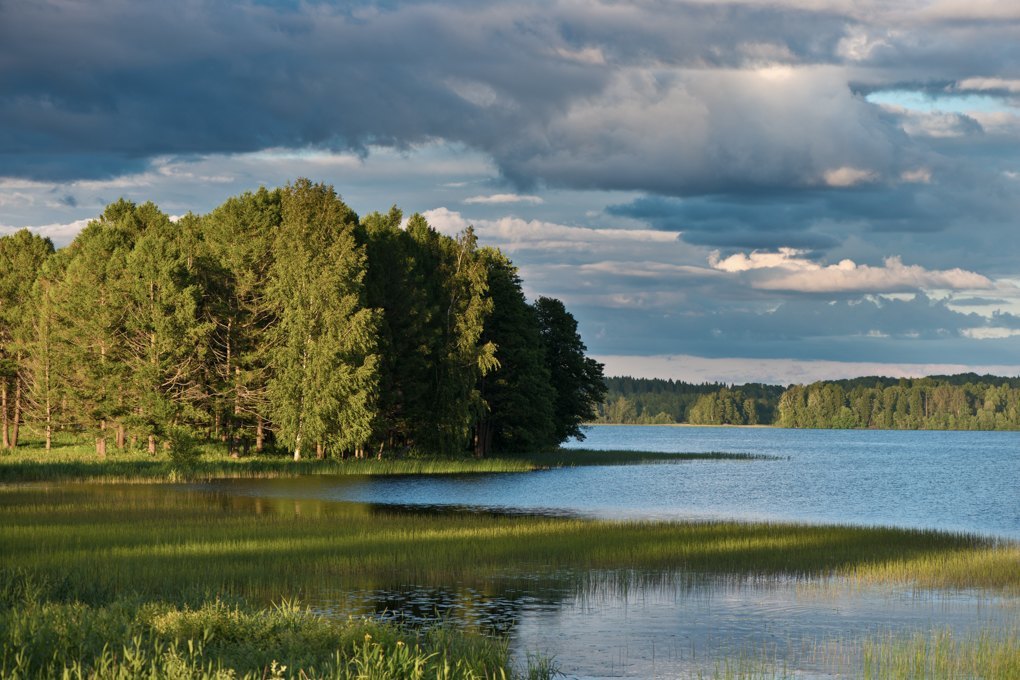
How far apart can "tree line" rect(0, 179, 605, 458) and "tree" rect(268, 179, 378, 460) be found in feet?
0.39

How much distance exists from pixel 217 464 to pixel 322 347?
10.3 meters

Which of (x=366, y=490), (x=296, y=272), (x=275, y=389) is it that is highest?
(x=296, y=272)

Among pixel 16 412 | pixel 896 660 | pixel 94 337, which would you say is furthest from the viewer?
pixel 16 412

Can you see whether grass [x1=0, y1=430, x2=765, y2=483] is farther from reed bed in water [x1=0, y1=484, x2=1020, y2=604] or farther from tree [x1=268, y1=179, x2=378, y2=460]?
reed bed in water [x1=0, y1=484, x2=1020, y2=604]

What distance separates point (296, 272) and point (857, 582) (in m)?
56.5

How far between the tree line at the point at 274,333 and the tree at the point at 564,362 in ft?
47.6

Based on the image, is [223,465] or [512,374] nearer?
[223,465]

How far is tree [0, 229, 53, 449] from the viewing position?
316 feet

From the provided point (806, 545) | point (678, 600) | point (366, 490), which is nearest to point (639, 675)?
point (678, 600)

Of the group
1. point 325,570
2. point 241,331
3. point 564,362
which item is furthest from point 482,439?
point 325,570

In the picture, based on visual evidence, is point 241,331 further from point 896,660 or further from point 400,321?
point 896,660

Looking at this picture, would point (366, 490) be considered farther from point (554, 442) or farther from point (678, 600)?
point (554, 442)

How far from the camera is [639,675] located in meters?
20.3

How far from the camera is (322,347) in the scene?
256 ft
